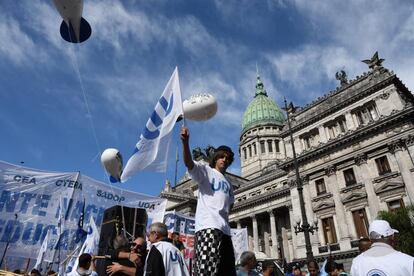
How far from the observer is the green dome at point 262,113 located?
6262 centimetres

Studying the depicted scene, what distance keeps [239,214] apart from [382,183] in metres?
22.4

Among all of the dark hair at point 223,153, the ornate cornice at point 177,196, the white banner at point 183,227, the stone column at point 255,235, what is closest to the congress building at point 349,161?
the stone column at point 255,235

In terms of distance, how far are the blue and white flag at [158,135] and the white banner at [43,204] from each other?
4.64 m

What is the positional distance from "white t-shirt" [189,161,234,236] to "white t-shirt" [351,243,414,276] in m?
1.62

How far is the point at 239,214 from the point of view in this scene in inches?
1626

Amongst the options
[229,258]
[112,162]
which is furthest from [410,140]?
[229,258]

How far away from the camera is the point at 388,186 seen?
71.8 ft

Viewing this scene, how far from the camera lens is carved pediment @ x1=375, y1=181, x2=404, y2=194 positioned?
21.3 meters

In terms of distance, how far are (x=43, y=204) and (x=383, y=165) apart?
24.5 m

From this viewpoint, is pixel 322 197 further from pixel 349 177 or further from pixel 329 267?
pixel 329 267

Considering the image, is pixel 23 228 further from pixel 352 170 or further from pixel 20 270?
pixel 352 170

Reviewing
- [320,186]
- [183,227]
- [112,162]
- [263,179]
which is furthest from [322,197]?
[112,162]

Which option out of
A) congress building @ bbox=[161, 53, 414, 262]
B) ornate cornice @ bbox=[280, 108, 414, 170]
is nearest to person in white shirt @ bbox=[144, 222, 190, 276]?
congress building @ bbox=[161, 53, 414, 262]

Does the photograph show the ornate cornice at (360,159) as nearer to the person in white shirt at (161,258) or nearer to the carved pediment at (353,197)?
the carved pediment at (353,197)
